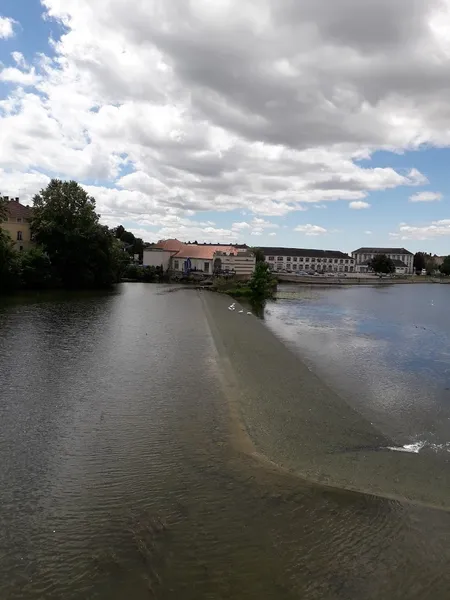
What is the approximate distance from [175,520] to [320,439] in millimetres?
4794

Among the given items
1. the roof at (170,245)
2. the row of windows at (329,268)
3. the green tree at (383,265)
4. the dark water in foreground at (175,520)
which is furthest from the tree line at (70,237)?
the row of windows at (329,268)

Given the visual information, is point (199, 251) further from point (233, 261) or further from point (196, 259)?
point (233, 261)

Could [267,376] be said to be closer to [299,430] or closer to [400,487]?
[299,430]

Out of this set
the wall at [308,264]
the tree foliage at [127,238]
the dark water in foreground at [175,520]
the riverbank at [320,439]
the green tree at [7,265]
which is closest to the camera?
the dark water in foreground at [175,520]

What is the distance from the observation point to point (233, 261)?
109438 mm

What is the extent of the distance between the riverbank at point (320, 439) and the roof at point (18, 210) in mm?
62503

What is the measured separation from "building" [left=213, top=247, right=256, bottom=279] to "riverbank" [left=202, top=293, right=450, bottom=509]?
90.0 metres

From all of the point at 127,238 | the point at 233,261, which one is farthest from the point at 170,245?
the point at 127,238

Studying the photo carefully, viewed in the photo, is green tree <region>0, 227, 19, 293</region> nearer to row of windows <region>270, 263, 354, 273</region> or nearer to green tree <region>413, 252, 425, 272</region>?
row of windows <region>270, 263, 354, 273</region>

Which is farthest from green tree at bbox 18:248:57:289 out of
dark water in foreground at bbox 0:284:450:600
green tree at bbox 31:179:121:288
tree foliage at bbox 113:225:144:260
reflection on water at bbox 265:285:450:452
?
tree foliage at bbox 113:225:144:260

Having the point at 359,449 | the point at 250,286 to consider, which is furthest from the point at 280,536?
the point at 250,286

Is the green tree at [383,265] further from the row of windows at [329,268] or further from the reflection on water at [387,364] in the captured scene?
the reflection on water at [387,364]

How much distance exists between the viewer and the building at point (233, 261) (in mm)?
107875

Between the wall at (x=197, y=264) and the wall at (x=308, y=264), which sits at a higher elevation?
the wall at (x=308, y=264)
